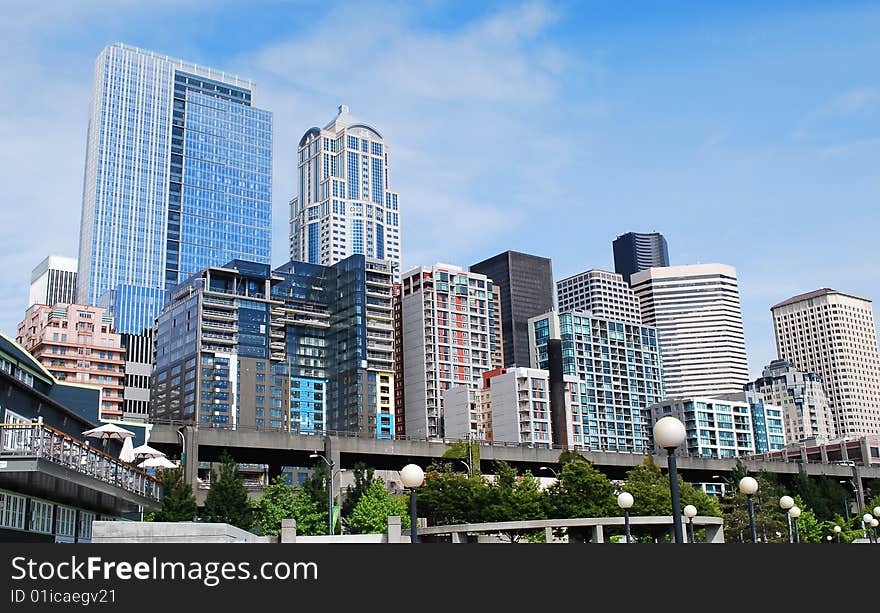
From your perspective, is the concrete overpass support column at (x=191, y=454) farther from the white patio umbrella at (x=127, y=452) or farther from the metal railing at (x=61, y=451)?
the metal railing at (x=61, y=451)

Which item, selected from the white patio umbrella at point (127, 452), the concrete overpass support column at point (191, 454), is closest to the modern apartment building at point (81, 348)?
the concrete overpass support column at point (191, 454)

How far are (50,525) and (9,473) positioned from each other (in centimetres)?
1321

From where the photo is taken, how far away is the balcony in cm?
3319

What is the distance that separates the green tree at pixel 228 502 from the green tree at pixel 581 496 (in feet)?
99.4

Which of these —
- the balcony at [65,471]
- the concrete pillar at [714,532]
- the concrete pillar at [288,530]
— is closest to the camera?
the balcony at [65,471]

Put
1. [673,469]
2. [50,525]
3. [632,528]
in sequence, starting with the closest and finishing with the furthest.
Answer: [673,469]
[50,525]
[632,528]

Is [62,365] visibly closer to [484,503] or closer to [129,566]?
[484,503]

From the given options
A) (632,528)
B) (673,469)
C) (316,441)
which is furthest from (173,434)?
(673,469)

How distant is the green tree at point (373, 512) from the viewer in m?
89.0

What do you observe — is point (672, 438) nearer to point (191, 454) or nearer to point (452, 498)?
point (452, 498)

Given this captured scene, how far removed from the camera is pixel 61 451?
3606 centimetres

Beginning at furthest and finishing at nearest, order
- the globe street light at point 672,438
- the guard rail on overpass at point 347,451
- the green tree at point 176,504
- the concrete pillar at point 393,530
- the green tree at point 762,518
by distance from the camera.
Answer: the green tree at point 762,518 < the guard rail on overpass at point 347,451 < the green tree at point 176,504 < the concrete pillar at point 393,530 < the globe street light at point 672,438

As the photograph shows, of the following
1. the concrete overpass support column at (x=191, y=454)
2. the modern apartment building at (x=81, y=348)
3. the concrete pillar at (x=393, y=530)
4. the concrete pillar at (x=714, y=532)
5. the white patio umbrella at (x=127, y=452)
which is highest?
the modern apartment building at (x=81, y=348)

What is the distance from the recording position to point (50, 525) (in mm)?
45344
